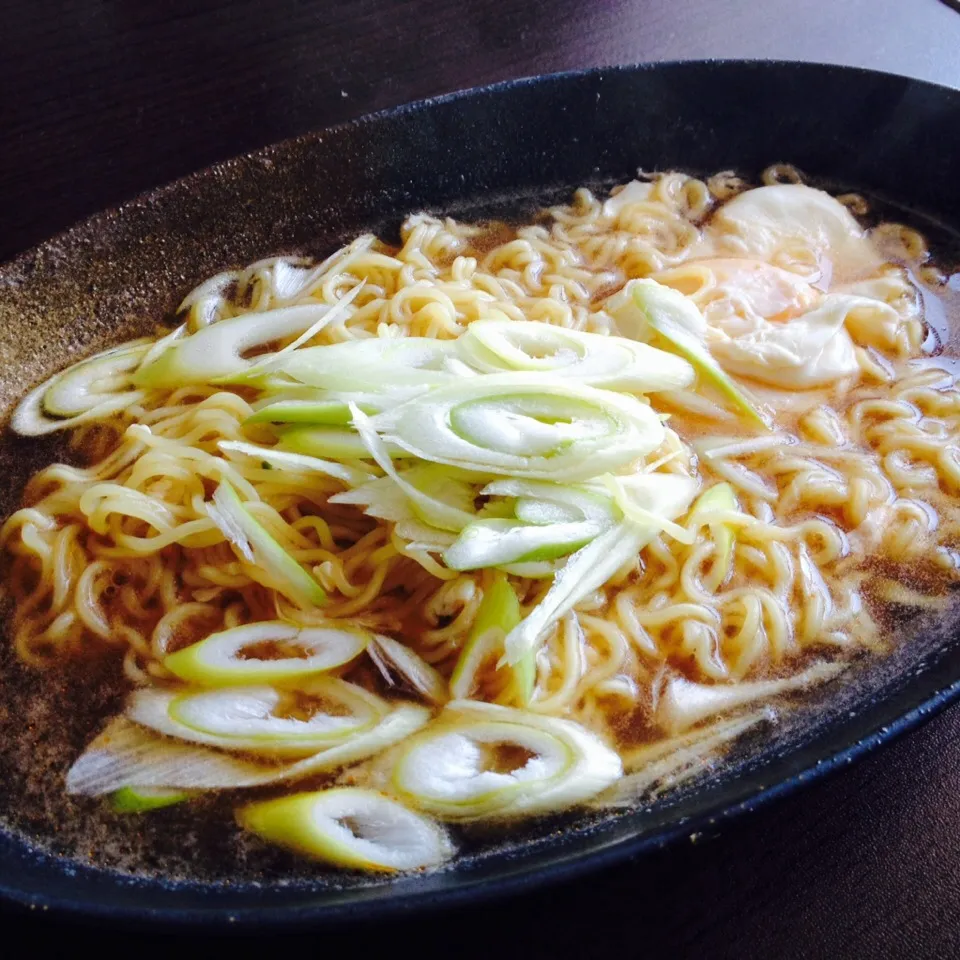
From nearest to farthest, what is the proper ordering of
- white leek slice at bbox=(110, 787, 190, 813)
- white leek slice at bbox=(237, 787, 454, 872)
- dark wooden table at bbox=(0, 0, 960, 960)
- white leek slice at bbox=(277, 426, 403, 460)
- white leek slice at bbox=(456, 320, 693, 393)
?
white leek slice at bbox=(237, 787, 454, 872) → white leek slice at bbox=(110, 787, 190, 813) → white leek slice at bbox=(277, 426, 403, 460) → white leek slice at bbox=(456, 320, 693, 393) → dark wooden table at bbox=(0, 0, 960, 960)

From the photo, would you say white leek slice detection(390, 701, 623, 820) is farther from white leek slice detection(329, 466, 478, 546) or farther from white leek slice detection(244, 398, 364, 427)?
white leek slice detection(244, 398, 364, 427)

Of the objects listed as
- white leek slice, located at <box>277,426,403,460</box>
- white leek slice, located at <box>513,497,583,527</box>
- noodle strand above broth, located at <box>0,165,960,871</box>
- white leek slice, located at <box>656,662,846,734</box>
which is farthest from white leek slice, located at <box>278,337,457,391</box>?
white leek slice, located at <box>656,662,846,734</box>

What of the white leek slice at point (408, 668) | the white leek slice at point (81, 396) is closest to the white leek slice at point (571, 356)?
the white leek slice at point (408, 668)

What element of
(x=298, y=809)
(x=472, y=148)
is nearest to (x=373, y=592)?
(x=298, y=809)

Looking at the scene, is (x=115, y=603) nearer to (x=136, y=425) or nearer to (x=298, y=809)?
(x=136, y=425)

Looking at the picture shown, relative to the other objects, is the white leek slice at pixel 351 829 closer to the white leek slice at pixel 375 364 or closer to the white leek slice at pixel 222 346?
the white leek slice at pixel 375 364
